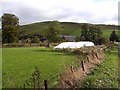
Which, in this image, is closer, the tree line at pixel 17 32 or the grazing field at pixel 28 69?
the grazing field at pixel 28 69

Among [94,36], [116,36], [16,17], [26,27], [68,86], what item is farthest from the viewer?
[26,27]

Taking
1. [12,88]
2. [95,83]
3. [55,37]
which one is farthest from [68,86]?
[55,37]

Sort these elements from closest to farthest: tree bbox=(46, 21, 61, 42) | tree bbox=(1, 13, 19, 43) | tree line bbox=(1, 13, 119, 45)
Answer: tree bbox=(1, 13, 19, 43) → tree line bbox=(1, 13, 119, 45) → tree bbox=(46, 21, 61, 42)

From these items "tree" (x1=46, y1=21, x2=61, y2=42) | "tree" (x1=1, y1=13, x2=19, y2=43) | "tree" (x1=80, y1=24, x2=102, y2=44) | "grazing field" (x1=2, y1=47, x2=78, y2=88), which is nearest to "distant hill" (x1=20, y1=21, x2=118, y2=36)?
"tree" (x1=80, y1=24, x2=102, y2=44)

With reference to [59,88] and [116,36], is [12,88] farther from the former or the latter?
[116,36]

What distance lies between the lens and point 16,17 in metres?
86.6

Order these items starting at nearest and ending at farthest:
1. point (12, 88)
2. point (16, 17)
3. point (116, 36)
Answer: point (12, 88), point (16, 17), point (116, 36)

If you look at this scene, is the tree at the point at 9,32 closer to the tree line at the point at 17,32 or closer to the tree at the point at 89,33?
the tree line at the point at 17,32

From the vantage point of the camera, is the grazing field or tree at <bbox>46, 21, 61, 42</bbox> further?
tree at <bbox>46, 21, 61, 42</bbox>

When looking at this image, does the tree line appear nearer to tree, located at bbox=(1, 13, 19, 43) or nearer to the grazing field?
tree, located at bbox=(1, 13, 19, 43)

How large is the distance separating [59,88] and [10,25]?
2932 inches

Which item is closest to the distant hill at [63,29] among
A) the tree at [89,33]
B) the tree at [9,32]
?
the tree at [89,33]

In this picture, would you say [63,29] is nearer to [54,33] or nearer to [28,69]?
[54,33]

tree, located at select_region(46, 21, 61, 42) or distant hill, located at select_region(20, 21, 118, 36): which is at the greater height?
distant hill, located at select_region(20, 21, 118, 36)
